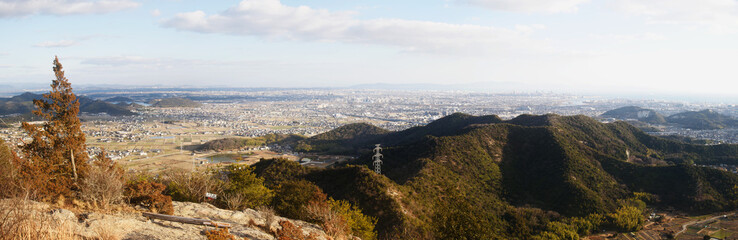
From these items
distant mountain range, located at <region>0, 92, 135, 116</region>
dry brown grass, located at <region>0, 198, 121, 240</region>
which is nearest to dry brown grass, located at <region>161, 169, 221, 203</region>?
dry brown grass, located at <region>0, 198, 121, 240</region>

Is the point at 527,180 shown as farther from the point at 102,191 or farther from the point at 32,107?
the point at 32,107

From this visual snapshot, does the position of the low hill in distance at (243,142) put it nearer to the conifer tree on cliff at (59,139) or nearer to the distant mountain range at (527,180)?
the distant mountain range at (527,180)

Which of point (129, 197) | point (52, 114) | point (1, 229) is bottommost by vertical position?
point (129, 197)

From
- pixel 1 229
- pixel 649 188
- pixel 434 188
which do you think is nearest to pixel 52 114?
pixel 1 229

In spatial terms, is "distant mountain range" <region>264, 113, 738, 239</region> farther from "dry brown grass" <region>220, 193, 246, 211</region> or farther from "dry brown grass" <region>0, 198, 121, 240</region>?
"dry brown grass" <region>0, 198, 121, 240</region>

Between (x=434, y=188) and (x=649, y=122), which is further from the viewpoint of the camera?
(x=649, y=122)

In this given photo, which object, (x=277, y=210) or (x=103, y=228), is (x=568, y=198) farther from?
(x=103, y=228)

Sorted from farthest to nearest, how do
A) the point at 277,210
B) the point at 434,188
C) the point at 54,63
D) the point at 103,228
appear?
the point at 434,188
the point at 277,210
the point at 54,63
the point at 103,228
